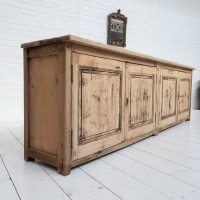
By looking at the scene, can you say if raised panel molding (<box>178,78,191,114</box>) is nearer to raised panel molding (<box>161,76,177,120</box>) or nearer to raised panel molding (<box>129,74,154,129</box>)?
raised panel molding (<box>161,76,177,120</box>)

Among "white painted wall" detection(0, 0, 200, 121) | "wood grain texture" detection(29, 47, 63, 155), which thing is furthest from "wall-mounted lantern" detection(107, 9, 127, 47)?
"wood grain texture" detection(29, 47, 63, 155)

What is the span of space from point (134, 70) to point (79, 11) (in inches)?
86.6

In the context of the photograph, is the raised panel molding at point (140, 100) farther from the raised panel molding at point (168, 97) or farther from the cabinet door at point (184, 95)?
the cabinet door at point (184, 95)

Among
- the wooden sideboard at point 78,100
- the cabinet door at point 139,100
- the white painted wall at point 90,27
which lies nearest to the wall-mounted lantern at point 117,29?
the white painted wall at point 90,27

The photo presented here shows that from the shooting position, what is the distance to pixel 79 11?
3732mm

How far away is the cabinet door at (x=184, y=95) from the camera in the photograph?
10.0 feet

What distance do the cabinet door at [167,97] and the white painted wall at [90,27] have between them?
1.77m

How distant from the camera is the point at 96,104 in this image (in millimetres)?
1601

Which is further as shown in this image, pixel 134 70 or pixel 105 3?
pixel 105 3

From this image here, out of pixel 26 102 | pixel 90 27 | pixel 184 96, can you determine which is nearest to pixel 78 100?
pixel 26 102

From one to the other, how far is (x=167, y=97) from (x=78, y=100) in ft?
5.12

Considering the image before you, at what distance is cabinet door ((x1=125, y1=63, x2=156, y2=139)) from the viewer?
6.47 ft

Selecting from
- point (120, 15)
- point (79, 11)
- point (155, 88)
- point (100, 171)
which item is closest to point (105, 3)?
point (120, 15)

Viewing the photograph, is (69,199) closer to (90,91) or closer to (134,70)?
(90,91)
